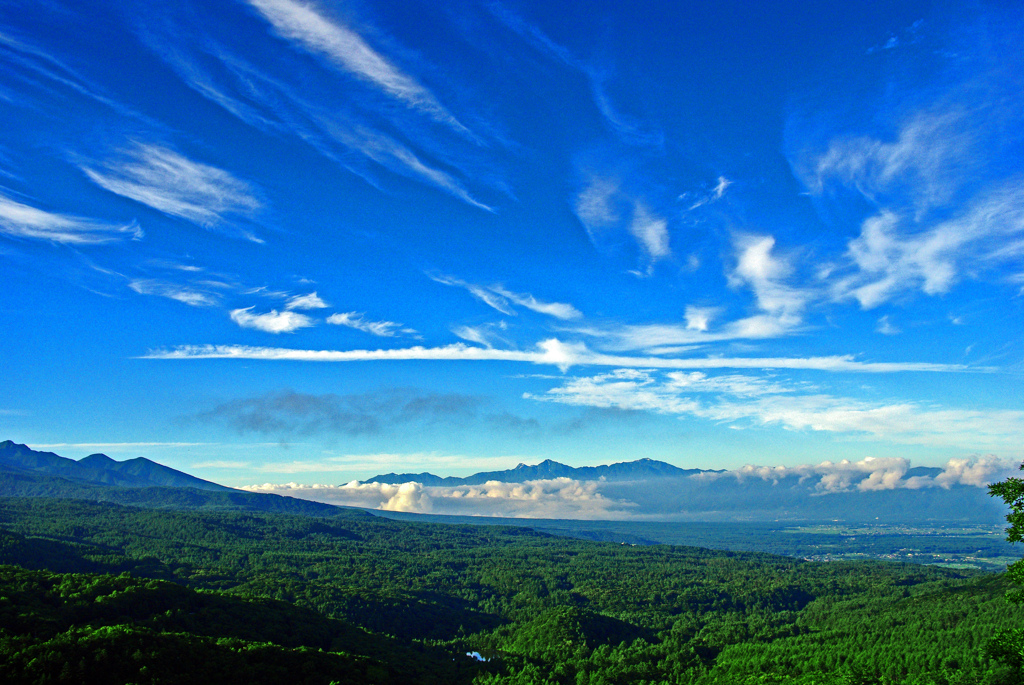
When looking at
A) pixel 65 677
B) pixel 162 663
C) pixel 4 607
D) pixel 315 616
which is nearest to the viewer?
pixel 65 677

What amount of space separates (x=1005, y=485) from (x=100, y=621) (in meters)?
193

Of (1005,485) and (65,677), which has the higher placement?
(1005,485)

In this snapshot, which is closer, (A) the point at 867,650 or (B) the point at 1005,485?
(B) the point at 1005,485

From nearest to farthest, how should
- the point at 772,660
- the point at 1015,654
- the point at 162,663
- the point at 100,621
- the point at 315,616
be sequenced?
the point at 1015,654 → the point at 162,663 → the point at 100,621 → the point at 772,660 → the point at 315,616

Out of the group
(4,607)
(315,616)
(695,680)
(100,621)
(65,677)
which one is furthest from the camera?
(315,616)

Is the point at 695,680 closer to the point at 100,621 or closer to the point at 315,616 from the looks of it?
the point at 315,616

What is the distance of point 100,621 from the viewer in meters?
144

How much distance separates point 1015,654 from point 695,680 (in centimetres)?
14328

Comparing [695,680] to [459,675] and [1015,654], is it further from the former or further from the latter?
[1015,654]

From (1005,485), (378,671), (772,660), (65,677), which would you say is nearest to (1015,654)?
(1005,485)

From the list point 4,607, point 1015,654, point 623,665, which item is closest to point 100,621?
point 4,607

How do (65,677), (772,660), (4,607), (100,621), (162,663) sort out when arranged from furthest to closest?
1. (772,660)
2. (100,621)
3. (4,607)
4. (162,663)
5. (65,677)

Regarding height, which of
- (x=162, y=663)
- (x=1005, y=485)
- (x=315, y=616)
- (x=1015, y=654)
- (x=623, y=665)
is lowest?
(x=623, y=665)

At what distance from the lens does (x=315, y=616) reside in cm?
19738
